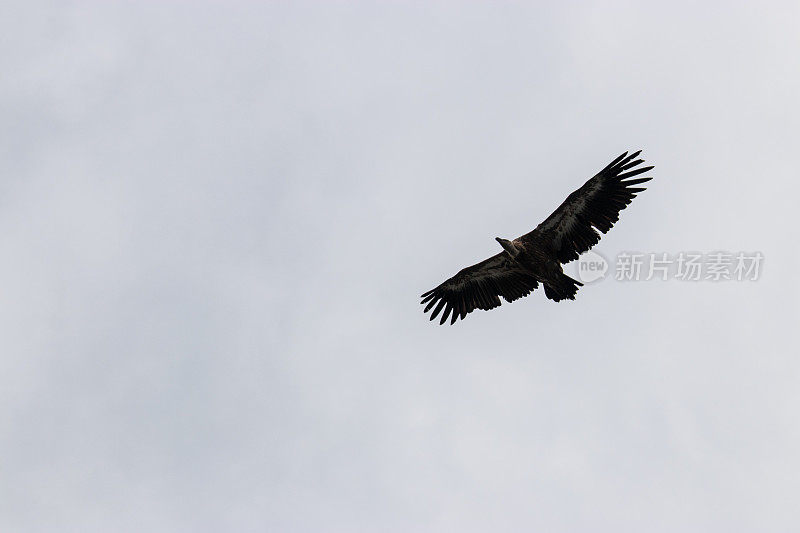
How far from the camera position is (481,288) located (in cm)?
3675

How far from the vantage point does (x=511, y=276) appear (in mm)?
36125

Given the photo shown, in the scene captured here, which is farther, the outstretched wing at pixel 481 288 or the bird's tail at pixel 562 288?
the outstretched wing at pixel 481 288

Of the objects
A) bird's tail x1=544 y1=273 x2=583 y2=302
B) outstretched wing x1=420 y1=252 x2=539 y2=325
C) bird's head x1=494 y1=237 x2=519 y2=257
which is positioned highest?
outstretched wing x1=420 y1=252 x2=539 y2=325

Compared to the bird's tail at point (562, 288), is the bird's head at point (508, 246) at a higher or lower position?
higher

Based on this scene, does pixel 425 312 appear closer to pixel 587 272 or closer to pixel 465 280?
pixel 465 280

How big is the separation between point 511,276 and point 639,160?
5.47 m

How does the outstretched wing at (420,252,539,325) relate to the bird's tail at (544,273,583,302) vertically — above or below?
above

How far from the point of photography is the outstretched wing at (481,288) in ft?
118

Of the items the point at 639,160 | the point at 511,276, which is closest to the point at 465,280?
the point at 511,276

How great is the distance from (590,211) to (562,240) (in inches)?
49.7

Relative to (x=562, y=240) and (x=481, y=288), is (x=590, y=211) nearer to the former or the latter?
(x=562, y=240)

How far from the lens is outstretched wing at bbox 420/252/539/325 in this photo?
118 feet

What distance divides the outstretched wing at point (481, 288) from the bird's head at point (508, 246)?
78cm

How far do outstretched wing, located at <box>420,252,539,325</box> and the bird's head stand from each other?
0.78 meters
